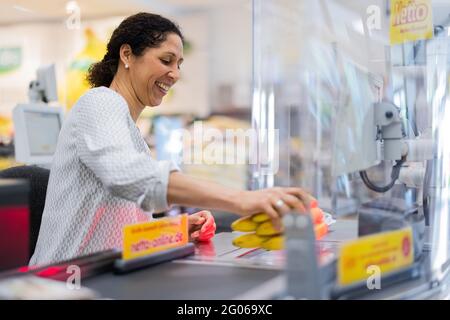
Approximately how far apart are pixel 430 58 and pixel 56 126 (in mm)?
2354

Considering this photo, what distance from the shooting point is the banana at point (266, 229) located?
114 centimetres

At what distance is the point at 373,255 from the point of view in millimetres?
890

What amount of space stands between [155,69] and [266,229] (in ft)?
2.42

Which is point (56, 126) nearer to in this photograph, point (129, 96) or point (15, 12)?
point (129, 96)

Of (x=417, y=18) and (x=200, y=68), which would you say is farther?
(x=200, y=68)

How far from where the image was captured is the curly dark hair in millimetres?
1657

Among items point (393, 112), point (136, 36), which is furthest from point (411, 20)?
point (136, 36)

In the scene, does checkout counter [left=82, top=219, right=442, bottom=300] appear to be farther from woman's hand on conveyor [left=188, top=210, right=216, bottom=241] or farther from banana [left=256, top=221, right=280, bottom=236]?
woman's hand on conveyor [left=188, top=210, right=216, bottom=241]

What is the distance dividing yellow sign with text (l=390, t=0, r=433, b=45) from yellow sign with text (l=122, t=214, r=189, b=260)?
0.78m

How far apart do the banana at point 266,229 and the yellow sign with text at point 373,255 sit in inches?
9.9

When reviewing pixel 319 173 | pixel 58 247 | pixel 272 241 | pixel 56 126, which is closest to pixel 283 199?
pixel 272 241

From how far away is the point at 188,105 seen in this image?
635 cm

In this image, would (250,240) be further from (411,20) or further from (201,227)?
(411,20)

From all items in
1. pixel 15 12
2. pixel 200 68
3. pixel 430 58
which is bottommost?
pixel 430 58
